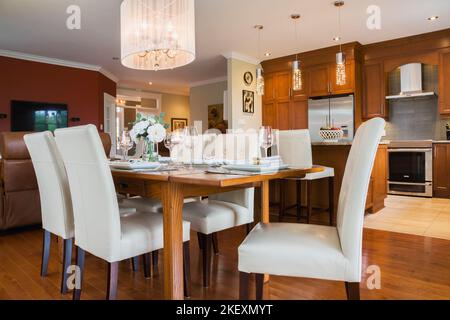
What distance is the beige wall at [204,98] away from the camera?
8.05m

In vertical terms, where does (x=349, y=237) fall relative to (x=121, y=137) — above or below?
below

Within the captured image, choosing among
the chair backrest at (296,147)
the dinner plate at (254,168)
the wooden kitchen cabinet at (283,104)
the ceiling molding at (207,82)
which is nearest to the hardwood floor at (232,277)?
the dinner plate at (254,168)

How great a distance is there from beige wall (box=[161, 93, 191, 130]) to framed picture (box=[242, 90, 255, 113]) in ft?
14.8

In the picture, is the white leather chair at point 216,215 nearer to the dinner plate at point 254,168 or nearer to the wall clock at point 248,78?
the dinner plate at point 254,168

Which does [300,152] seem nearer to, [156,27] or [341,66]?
[341,66]

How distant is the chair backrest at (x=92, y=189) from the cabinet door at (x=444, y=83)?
5.38 metres

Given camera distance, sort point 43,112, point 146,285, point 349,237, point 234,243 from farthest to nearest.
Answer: point 43,112 → point 234,243 → point 146,285 → point 349,237

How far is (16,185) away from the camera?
10.1 ft

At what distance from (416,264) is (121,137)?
2.28m

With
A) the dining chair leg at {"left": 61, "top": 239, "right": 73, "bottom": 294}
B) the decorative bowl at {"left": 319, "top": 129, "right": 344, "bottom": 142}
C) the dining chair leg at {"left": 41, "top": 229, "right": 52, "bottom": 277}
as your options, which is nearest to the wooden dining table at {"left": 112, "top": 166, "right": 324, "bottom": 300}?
the dining chair leg at {"left": 61, "top": 239, "right": 73, "bottom": 294}

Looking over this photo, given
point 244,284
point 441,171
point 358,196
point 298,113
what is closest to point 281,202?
point 244,284

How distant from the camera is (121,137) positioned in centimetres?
225

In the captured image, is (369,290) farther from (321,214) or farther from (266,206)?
(321,214)
